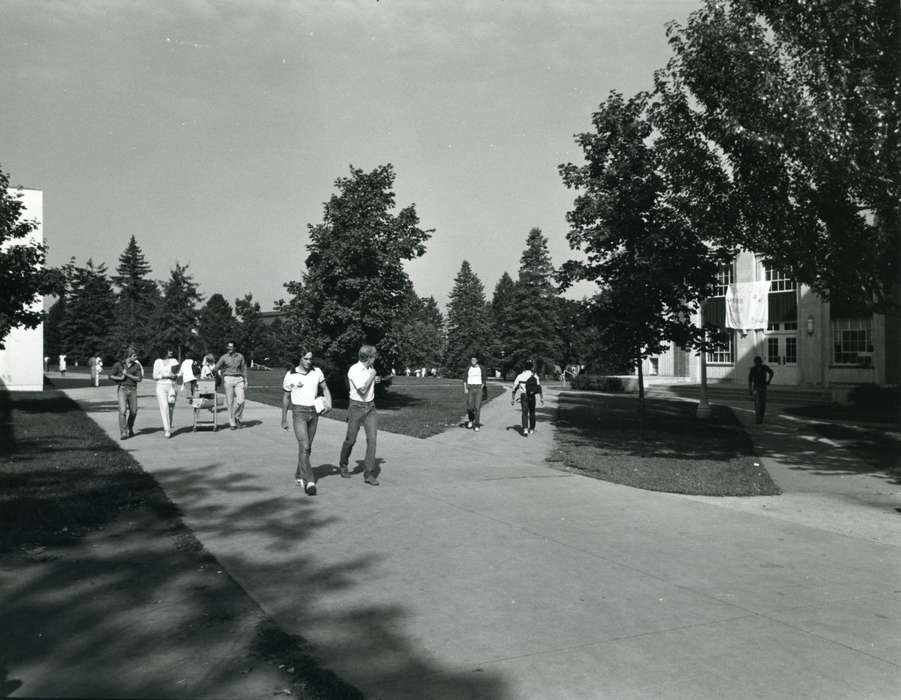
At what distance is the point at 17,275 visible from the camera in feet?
59.2

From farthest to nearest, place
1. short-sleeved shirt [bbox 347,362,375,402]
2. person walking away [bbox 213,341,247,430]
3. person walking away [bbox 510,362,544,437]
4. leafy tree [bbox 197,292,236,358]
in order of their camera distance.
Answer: leafy tree [bbox 197,292,236,358]
person walking away [bbox 510,362,544,437]
person walking away [bbox 213,341,247,430]
short-sleeved shirt [bbox 347,362,375,402]

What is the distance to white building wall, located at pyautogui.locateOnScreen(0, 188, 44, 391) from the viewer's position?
32.2 m

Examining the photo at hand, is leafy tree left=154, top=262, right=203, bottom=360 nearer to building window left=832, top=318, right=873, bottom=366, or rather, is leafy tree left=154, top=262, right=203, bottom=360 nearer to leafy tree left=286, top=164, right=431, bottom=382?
leafy tree left=286, top=164, right=431, bottom=382

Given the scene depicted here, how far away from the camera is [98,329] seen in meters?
77.6

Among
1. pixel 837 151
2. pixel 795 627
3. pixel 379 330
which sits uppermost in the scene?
pixel 837 151

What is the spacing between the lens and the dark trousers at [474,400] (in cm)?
1627

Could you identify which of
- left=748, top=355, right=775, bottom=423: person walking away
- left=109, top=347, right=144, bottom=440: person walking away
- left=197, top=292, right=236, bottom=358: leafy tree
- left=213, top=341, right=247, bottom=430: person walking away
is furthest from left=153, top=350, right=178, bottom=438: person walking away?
left=197, top=292, right=236, bottom=358: leafy tree

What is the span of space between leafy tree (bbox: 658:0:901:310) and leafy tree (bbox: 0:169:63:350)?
14649mm

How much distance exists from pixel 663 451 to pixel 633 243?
5153 millimetres

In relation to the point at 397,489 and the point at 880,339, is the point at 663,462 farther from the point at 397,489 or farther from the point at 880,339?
the point at 880,339

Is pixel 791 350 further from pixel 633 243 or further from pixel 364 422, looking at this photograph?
pixel 364 422

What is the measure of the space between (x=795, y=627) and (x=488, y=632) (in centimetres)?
186

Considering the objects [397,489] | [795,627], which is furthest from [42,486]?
[795,627]

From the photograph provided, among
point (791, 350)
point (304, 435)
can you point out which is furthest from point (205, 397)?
point (791, 350)
